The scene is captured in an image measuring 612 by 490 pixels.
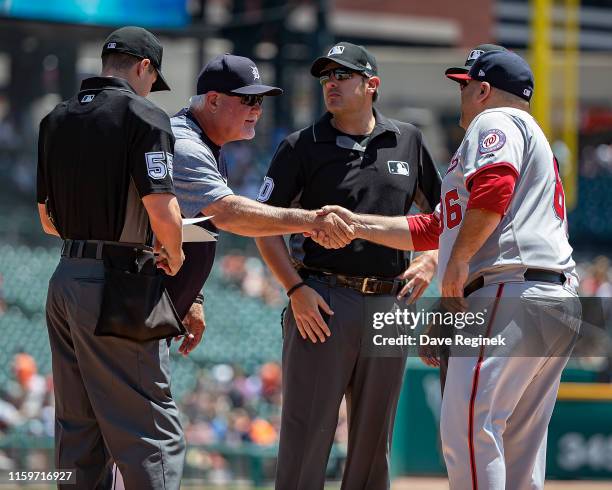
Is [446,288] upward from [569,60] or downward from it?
downward

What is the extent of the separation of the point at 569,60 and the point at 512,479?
2550 centimetres

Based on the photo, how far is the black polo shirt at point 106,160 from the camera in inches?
163

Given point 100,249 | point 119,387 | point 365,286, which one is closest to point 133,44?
point 100,249

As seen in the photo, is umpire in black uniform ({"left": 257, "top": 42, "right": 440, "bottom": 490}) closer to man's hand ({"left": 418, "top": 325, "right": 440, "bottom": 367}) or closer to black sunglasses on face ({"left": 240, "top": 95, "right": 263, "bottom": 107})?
man's hand ({"left": 418, "top": 325, "right": 440, "bottom": 367})

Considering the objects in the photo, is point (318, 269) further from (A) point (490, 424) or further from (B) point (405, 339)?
(A) point (490, 424)

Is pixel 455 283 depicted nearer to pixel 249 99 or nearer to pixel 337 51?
pixel 249 99

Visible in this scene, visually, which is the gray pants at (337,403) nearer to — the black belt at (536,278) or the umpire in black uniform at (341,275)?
the umpire in black uniform at (341,275)

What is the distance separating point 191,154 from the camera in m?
4.71

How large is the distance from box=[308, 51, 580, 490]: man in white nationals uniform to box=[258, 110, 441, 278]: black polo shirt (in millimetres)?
605

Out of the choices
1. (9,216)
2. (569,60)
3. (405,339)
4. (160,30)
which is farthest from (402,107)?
(405,339)

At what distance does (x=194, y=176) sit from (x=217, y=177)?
0.11 meters

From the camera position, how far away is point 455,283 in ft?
14.1

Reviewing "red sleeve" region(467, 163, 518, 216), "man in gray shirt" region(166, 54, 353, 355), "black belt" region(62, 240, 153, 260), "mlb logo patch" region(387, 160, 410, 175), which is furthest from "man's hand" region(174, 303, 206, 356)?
"red sleeve" region(467, 163, 518, 216)

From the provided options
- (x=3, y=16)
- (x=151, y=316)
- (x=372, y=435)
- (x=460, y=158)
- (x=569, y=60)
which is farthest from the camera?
(x=569, y=60)
